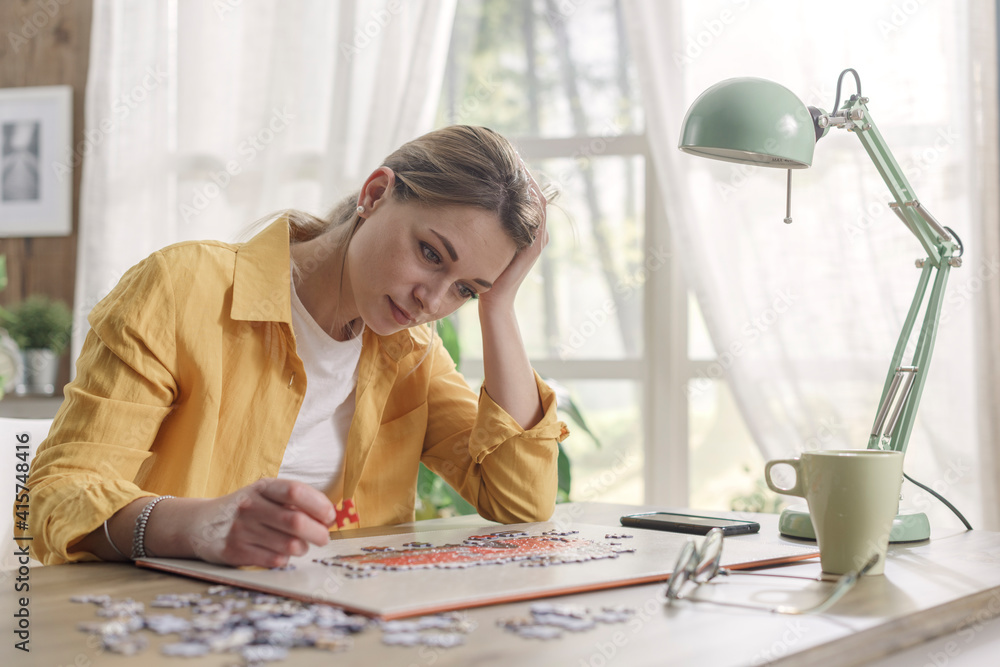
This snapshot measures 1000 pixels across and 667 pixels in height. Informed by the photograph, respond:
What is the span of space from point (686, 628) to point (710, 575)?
185 millimetres

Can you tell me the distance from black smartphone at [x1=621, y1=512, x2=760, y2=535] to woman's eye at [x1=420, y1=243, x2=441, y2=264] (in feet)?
1.56

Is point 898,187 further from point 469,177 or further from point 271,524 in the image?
point 271,524

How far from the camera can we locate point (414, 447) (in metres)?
1.62

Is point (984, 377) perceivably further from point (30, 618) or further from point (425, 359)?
point (30, 618)

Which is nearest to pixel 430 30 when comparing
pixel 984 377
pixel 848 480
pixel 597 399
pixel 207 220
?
pixel 207 220

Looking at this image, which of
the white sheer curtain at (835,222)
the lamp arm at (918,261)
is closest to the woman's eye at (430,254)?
the lamp arm at (918,261)

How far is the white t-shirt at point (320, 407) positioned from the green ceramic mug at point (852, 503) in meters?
0.79

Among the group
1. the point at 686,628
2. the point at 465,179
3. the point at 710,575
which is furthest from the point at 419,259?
the point at 686,628

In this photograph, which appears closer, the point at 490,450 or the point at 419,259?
the point at 419,259

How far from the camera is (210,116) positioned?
10.8 ft

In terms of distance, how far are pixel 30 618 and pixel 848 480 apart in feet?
2.61

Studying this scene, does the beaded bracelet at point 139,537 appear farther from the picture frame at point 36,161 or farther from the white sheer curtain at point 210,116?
the picture frame at point 36,161

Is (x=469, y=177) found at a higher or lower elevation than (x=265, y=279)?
higher

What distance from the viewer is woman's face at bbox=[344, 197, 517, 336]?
1.41 meters
